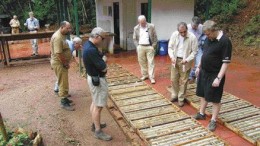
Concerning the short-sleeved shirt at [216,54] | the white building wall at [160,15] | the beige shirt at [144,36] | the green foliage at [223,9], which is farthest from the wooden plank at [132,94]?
the green foliage at [223,9]

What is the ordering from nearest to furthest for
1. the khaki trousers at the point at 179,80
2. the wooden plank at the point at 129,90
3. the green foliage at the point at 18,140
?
the green foliage at the point at 18,140 → the khaki trousers at the point at 179,80 → the wooden plank at the point at 129,90

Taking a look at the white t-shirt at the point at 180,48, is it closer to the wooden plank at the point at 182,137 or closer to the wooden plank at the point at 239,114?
the wooden plank at the point at 239,114

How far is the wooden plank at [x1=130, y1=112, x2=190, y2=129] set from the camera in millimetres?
4277

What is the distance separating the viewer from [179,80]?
204 inches

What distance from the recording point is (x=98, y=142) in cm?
404

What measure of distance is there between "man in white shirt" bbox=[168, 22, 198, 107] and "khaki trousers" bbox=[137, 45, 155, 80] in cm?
134

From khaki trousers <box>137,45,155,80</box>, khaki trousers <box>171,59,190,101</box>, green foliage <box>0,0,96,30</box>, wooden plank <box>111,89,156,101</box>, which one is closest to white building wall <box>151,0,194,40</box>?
khaki trousers <box>137,45,155,80</box>

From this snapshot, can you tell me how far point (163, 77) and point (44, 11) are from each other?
13602 mm

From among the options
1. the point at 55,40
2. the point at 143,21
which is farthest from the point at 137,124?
the point at 143,21

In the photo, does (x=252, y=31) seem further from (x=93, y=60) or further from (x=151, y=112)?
(x=93, y=60)

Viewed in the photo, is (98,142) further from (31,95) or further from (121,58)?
(121,58)

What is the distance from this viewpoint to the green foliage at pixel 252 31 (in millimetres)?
10461

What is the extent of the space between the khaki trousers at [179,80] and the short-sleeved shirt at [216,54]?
3.18 ft

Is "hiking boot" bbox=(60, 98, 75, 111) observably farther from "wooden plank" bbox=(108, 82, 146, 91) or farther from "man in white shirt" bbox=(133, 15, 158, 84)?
"man in white shirt" bbox=(133, 15, 158, 84)
